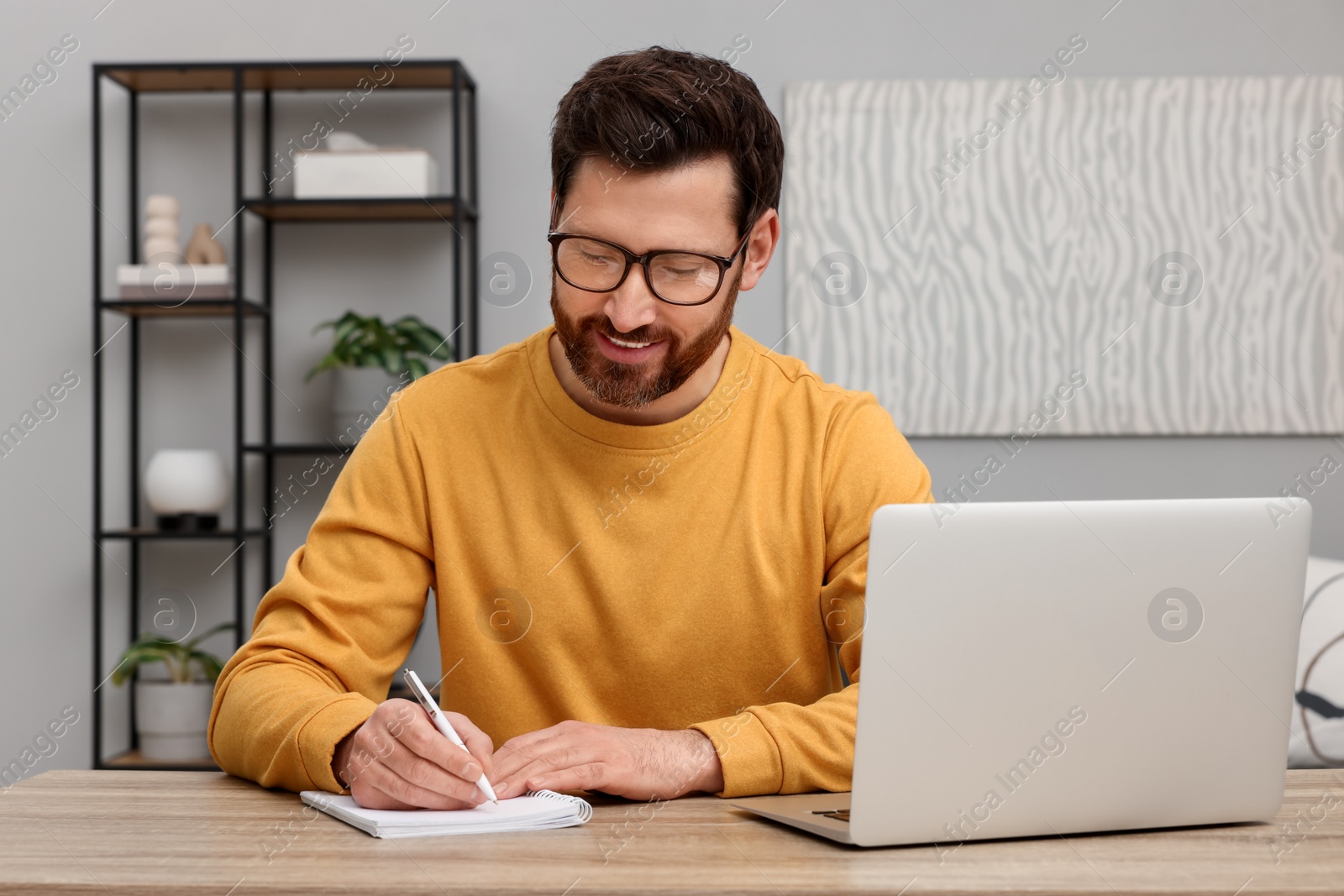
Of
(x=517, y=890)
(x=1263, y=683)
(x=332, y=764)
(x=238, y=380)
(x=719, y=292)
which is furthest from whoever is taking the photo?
(x=238, y=380)

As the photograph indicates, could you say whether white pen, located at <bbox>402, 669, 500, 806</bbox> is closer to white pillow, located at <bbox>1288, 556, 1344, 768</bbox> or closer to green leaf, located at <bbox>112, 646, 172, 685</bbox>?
white pillow, located at <bbox>1288, 556, 1344, 768</bbox>

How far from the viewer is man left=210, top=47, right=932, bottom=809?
50.0 inches

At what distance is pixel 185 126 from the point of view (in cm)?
292

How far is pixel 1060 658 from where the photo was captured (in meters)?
0.81

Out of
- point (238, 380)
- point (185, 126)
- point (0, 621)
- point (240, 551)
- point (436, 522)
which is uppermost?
point (185, 126)

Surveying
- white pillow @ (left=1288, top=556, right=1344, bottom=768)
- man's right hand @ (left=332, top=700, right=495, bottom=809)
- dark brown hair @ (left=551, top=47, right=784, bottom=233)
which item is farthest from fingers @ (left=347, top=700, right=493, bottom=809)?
white pillow @ (left=1288, top=556, right=1344, bottom=768)

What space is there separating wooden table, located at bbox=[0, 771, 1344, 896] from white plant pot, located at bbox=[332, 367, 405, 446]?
1.80 meters

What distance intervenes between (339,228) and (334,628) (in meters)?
1.90

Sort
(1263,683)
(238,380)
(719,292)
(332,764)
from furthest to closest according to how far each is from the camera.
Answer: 1. (238,380)
2. (719,292)
3. (332,764)
4. (1263,683)

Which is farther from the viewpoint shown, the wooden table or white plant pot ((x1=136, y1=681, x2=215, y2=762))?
white plant pot ((x1=136, y1=681, x2=215, y2=762))

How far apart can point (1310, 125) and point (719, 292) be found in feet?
7.49

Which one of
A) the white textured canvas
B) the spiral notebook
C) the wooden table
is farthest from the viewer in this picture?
the white textured canvas

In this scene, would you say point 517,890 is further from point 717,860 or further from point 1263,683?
point 1263,683

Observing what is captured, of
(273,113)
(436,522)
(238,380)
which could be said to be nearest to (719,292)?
(436,522)
